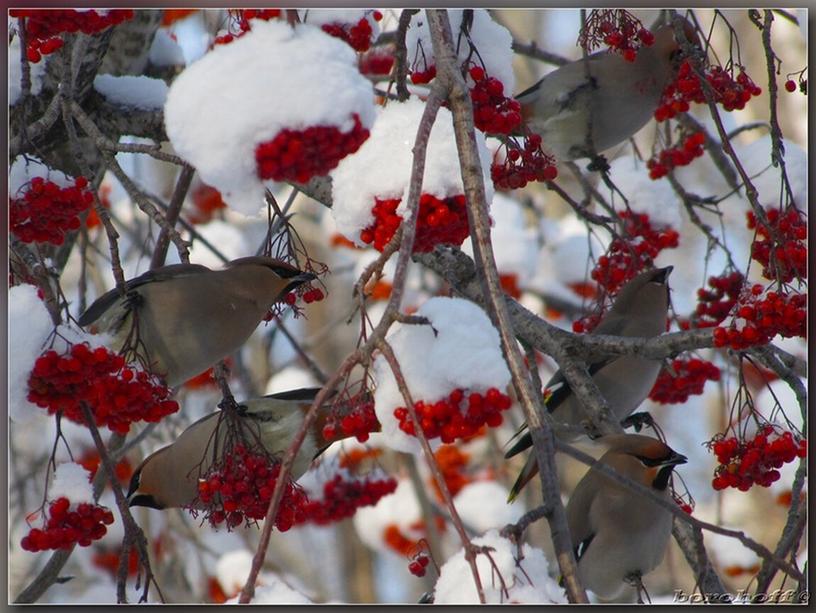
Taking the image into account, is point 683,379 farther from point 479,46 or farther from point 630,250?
point 479,46

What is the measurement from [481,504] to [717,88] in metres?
1.99

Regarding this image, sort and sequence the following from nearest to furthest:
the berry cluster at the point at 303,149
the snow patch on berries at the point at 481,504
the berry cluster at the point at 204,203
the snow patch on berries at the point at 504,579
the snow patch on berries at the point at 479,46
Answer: the berry cluster at the point at 303,149 < the snow patch on berries at the point at 504,579 < the snow patch on berries at the point at 479,46 < the snow patch on berries at the point at 481,504 < the berry cluster at the point at 204,203

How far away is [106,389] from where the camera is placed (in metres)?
1.58

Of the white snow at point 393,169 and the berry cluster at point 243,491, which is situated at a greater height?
the white snow at point 393,169

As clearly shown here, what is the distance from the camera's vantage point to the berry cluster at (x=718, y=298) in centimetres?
233

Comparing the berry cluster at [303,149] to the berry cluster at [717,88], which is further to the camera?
the berry cluster at [717,88]

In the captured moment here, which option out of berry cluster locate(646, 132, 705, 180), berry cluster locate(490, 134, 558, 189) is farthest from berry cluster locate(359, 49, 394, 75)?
berry cluster locate(490, 134, 558, 189)

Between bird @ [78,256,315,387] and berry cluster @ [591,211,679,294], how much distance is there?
784 millimetres

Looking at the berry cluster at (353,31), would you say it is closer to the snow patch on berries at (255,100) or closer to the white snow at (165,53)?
the snow patch on berries at (255,100)

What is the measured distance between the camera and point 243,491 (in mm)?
1686

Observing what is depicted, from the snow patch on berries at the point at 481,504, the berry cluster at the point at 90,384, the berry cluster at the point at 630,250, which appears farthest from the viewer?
the snow patch on berries at the point at 481,504

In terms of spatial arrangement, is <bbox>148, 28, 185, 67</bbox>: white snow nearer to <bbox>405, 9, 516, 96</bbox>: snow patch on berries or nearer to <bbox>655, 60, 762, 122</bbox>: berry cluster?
<bbox>405, 9, 516, 96</bbox>: snow patch on berries

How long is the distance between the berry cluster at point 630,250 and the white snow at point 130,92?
1036 millimetres

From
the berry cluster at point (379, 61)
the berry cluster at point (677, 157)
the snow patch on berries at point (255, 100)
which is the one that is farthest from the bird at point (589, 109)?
the snow patch on berries at point (255, 100)
